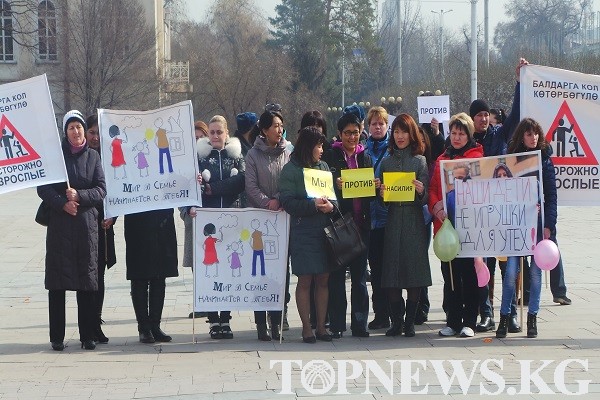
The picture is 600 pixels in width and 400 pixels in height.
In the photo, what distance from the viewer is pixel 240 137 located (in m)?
11.0

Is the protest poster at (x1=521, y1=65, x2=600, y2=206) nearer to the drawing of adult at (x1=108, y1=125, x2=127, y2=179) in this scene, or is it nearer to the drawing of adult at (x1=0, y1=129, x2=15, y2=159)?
the drawing of adult at (x1=108, y1=125, x2=127, y2=179)

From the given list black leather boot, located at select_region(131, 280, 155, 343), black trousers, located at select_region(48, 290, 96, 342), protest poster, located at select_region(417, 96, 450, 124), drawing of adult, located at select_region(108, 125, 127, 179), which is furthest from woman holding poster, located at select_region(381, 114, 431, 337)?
protest poster, located at select_region(417, 96, 450, 124)

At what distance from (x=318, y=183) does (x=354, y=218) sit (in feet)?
2.05

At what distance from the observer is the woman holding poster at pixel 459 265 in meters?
9.91

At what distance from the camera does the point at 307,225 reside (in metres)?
9.59

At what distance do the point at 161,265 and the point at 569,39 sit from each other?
9931 centimetres

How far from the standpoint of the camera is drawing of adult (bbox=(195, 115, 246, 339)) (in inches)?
390

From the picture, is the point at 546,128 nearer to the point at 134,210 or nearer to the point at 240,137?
the point at 240,137

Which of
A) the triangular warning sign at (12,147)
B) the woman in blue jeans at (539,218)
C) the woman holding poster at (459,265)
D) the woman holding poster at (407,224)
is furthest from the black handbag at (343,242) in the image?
the triangular warning sign at (12,147)

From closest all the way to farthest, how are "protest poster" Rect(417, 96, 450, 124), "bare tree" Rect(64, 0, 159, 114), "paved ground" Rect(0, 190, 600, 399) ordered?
"paved ground" Rect(0, 190, 600, 399) → "protest poster" Rect(417, 96, 450, 124) → "bare tree" Rect(64, 0, 159, 114)

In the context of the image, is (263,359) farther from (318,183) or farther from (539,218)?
(539,218)

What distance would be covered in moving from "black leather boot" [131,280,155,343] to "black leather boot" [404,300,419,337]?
7.16 ft

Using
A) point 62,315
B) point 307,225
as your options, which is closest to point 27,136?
point 62,315

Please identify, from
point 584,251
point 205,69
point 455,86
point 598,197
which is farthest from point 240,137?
point 205,69
